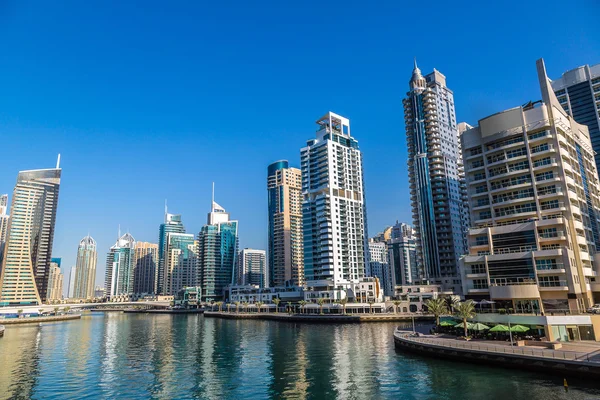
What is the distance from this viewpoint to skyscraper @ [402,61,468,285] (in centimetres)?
17512

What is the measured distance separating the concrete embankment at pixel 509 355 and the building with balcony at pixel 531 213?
18639 millimetres

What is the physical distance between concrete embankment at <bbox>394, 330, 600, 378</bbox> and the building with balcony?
18.6 meters

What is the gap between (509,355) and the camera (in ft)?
171

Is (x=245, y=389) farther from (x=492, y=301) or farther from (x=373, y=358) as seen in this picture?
(x=492, y=301)

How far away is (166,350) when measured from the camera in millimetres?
82875

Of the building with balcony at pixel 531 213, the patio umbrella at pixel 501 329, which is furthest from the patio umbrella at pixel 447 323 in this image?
the patio umbrella at pixel 501 329

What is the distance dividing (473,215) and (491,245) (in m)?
12.0

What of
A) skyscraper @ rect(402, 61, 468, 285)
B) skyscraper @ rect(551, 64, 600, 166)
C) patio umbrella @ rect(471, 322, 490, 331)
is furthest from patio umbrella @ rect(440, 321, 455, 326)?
skyscraper @ rect(551, 64, 600, 166)

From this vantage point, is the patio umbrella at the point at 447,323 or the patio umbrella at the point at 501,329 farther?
the patio umbrella at the point at 447,323

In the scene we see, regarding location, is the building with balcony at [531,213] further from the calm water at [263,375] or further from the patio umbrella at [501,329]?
the calm water at [263,375]

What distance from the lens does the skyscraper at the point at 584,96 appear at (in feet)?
610

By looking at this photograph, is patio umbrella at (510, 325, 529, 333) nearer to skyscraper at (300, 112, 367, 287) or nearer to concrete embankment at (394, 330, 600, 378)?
concrete embankment at (394, 330, 600, 378)

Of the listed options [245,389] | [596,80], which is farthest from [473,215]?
[596,80]

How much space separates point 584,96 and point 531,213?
146872 mm
